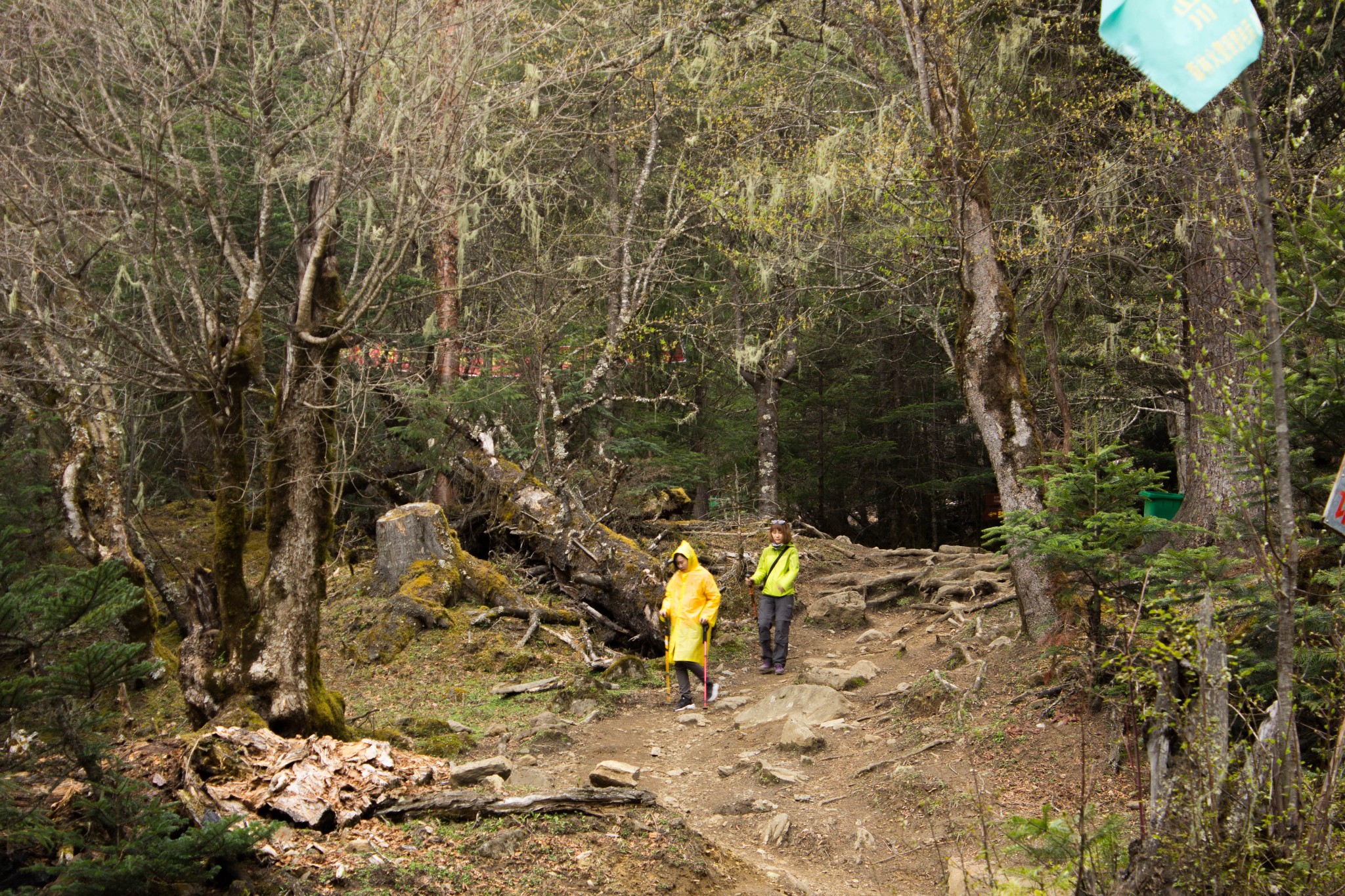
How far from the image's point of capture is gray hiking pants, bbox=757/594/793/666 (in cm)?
984

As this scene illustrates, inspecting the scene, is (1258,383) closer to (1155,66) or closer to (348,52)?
(1155,66)

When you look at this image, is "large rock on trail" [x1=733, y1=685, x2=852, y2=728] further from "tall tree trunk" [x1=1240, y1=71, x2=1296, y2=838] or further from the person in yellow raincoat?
"tall tree trunk" [x1=1240, y1=71, x2=1296, y2=838]

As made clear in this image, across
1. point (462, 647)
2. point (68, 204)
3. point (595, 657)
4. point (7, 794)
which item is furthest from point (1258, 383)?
point (68, 204)

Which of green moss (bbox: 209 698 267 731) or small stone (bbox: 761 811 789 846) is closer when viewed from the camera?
small stone (bbox: 761 811 789 846)

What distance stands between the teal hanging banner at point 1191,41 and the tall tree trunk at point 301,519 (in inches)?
202

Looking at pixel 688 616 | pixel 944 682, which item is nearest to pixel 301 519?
pixel 688 616

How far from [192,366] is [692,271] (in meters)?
13.4

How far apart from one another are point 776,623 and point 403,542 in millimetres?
4881

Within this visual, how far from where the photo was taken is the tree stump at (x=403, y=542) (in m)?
11.4

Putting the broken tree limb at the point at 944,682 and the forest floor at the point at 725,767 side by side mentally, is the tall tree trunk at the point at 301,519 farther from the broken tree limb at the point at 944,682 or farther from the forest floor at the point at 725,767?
the broken tree limb at the point at 944,682

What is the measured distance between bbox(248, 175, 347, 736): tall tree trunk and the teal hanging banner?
5129 mm

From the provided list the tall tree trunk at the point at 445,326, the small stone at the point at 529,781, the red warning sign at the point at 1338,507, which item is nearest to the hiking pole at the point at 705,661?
the small stone at the point at 529,781

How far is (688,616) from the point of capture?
352 inches

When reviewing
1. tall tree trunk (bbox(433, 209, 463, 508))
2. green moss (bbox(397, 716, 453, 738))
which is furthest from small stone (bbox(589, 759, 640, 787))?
tall tree trunk (bbox(433, 209, 463, 508))
